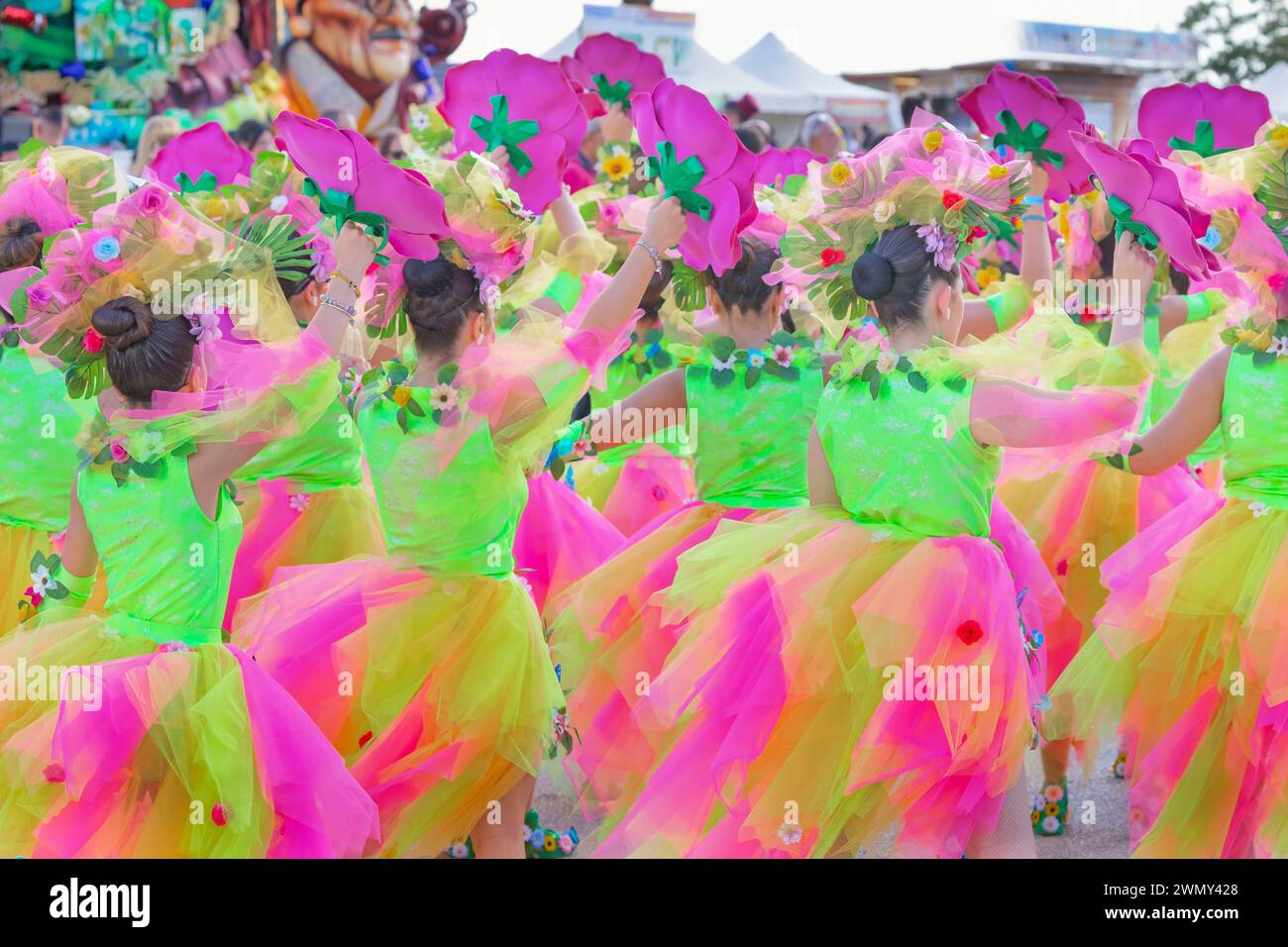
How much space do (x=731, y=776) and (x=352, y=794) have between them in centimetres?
87

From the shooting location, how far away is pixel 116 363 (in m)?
3.34

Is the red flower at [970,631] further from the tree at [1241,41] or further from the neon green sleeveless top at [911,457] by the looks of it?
the tree at [1241,41]

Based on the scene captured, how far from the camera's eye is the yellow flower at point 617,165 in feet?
23.0

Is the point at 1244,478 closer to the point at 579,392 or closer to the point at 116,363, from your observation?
the point at 579,392

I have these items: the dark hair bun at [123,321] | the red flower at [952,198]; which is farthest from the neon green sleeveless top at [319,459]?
the red flower at [952,198]

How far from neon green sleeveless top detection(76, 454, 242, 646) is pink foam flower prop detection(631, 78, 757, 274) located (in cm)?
133

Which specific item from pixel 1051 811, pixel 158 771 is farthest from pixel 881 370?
pixel 1051 811

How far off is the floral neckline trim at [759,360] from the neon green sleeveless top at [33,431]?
6.37ft

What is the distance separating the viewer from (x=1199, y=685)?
3793 millimetres

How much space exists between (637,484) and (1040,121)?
2.01 meters

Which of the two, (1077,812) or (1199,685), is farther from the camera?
(1077,812)

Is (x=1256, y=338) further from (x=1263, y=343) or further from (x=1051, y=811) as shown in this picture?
(x=1051, y=811)
